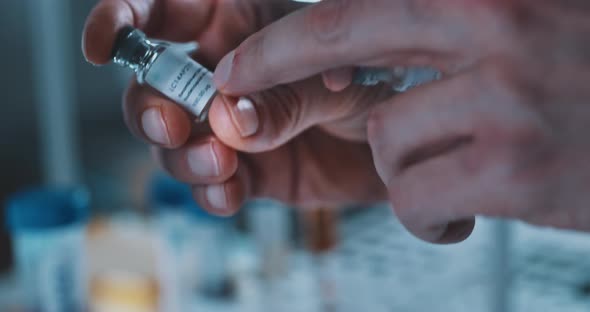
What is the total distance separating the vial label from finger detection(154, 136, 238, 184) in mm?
70

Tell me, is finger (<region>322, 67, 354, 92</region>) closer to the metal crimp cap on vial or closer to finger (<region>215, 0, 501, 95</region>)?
finger (<region>215, 0, 501, 95</region>)

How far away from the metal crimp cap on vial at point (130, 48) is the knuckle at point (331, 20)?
169 millimetres

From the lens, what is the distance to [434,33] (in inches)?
15.6

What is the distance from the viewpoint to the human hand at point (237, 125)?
1.86 ft

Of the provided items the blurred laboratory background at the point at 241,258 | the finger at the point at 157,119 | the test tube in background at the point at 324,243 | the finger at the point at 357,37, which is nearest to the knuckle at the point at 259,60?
the finger at the point at 357,37

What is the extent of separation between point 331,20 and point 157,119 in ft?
0.72

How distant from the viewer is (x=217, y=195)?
0.65 metres

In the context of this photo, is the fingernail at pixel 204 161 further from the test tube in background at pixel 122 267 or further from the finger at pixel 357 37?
the test tube in background at pixel 122 267

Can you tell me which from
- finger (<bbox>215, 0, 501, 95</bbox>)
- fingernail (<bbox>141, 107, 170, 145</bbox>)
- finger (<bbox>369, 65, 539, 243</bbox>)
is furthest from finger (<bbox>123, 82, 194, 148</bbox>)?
finger (<bbox>369, 65, 539, 243</bbox>)

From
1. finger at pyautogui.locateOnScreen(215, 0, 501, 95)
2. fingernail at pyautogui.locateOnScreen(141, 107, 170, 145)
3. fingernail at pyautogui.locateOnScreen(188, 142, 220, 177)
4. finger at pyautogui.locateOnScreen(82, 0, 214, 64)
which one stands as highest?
finger at pyautogui.locateOnScreen(82, 0, 214, 64)

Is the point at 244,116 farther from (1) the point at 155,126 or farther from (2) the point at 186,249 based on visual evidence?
(2) the point at 186,249

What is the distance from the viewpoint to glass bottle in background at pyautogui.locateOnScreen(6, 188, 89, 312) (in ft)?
3.20

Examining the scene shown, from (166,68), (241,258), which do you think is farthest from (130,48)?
(241,258)

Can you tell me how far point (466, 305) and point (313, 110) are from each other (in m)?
0.55
